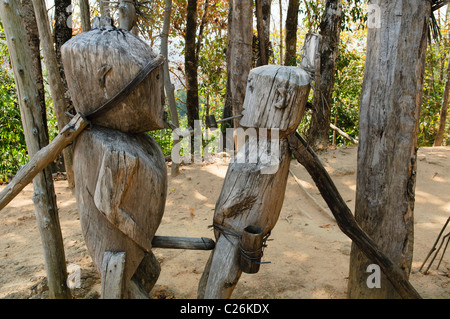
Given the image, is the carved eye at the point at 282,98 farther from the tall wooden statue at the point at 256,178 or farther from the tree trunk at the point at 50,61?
the tree trunk at the point at 50,61

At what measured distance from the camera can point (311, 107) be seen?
6.70 feet

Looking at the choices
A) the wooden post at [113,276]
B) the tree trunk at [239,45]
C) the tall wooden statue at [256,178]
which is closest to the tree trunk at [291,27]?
the tree trunk at [239,45]

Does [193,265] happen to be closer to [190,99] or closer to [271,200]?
[271,200]

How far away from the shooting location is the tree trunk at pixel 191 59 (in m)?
7.52

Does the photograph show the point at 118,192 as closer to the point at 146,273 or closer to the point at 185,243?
the point at 185,243

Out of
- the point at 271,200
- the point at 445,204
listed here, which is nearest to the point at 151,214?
the point at 271,200

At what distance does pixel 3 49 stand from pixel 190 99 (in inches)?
154

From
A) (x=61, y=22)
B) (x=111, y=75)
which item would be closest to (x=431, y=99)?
(x=61, y=22)

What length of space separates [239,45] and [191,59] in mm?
3660

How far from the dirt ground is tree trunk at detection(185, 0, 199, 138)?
2.20m

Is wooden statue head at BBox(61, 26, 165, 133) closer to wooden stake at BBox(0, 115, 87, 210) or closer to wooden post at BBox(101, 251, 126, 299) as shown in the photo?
wooden stake at BBox(0, 115, 87, 210)

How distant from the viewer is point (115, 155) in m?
1.78

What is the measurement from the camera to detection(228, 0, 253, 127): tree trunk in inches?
165

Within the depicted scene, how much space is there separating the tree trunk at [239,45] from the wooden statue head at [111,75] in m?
2.28
